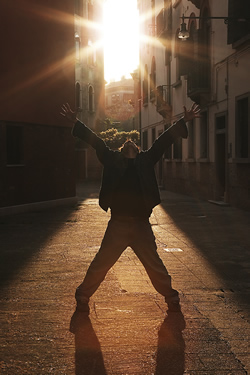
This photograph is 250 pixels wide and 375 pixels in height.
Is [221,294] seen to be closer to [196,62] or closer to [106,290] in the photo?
[106,290]

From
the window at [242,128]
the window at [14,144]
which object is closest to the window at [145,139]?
the window at [14,144]

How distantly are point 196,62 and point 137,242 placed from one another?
17913mm

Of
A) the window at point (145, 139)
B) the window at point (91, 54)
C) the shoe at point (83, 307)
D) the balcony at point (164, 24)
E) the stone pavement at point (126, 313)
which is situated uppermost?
the window at point (91, 54)

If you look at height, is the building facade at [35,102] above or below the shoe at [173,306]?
above

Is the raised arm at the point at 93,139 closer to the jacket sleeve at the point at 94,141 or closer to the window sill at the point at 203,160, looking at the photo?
the jacket sleeve at the point at 94,141

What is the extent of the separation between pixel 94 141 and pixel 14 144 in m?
13.3

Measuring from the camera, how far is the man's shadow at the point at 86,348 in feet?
13.7

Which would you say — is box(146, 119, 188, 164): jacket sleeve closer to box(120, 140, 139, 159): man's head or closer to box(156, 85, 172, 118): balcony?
box(120, 140, 139, 159): man's head

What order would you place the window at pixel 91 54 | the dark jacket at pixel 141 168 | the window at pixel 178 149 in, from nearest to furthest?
the dark jacket at pixel 141 168, the window at pixel 178 149, the window at pixel 91 54

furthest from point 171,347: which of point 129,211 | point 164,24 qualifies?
point 164,24

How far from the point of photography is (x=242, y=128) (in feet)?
60.8

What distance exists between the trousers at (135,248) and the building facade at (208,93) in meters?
12.0

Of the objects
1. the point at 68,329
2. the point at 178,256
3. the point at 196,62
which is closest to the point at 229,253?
the point at 178,256

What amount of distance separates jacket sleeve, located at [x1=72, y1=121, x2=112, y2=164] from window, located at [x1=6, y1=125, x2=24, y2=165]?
1276cm
